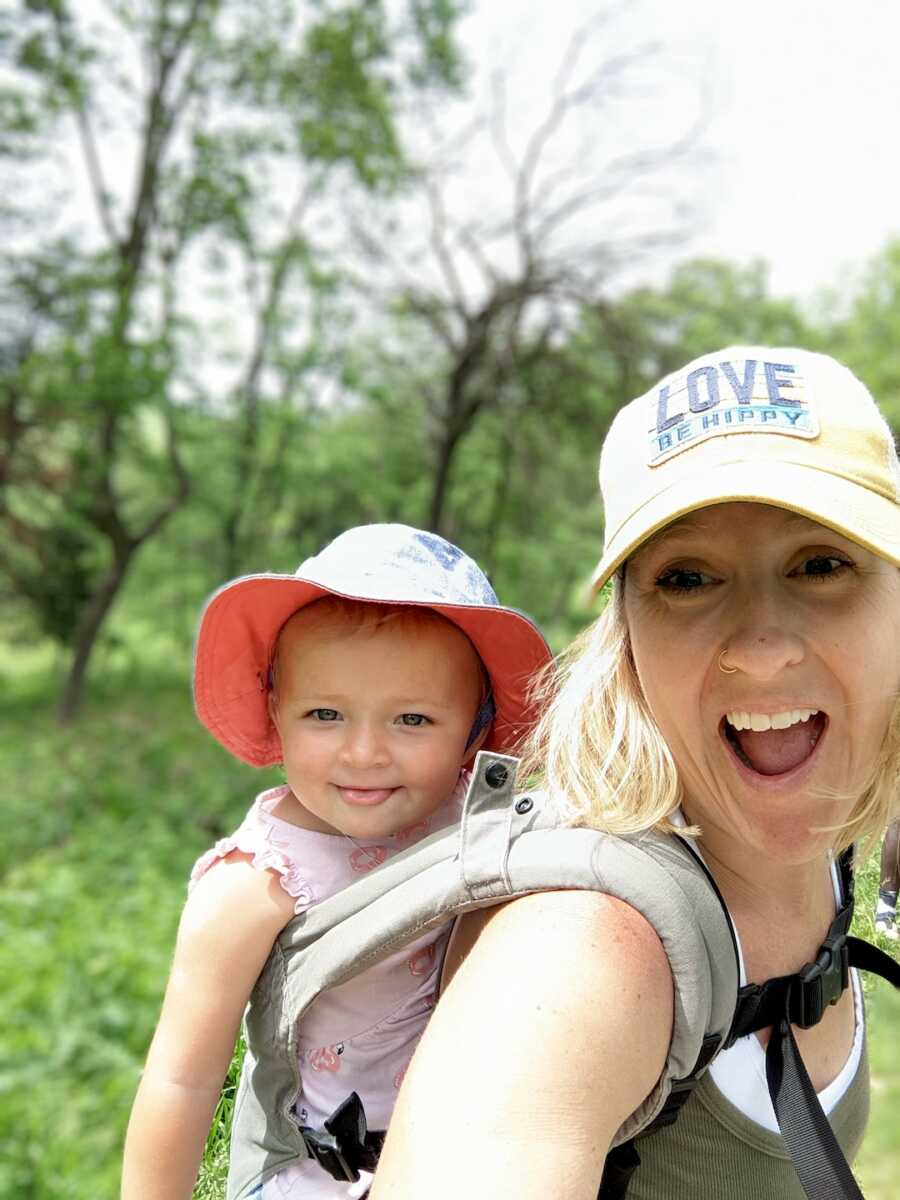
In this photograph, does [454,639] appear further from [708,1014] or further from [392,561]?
[708,1014]

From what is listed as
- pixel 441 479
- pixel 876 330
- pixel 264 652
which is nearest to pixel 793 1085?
pixel 264 652

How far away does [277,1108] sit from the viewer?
1191 millimetres

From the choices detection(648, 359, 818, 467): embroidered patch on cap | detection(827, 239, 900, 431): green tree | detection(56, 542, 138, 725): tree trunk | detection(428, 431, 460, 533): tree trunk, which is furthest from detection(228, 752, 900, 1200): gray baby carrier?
detection(827, 239, 900, 431): green tree

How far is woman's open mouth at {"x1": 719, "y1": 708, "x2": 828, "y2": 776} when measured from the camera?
104cm

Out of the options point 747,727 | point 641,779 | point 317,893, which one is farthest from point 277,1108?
point 747,727

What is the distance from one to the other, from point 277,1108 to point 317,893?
0.81ft

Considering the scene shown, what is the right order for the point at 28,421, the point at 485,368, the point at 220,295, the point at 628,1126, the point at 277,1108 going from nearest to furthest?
the point at 628,1126 < the point at 277,1108 < the point at 485,368 < the point at 28,421 < the point at 220,295

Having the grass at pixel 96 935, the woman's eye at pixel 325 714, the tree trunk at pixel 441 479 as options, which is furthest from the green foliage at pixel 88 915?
the woman's eye at pixel 325 714

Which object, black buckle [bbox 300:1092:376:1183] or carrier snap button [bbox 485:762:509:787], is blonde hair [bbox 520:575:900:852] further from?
black buckle [bbox 300:1092:376:1183]

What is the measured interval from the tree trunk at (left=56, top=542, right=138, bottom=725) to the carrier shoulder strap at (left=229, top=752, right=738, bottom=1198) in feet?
42.2

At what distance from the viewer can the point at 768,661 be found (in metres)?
0.97

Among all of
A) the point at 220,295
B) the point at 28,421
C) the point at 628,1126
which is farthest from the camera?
the point at 220,295

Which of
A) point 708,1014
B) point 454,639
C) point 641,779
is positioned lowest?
point 708,1014

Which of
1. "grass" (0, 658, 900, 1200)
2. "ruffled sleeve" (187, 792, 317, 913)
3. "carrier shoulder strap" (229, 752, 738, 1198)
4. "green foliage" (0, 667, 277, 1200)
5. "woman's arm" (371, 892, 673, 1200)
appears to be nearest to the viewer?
"woman's arm" (371, 892, 673, 1200)
